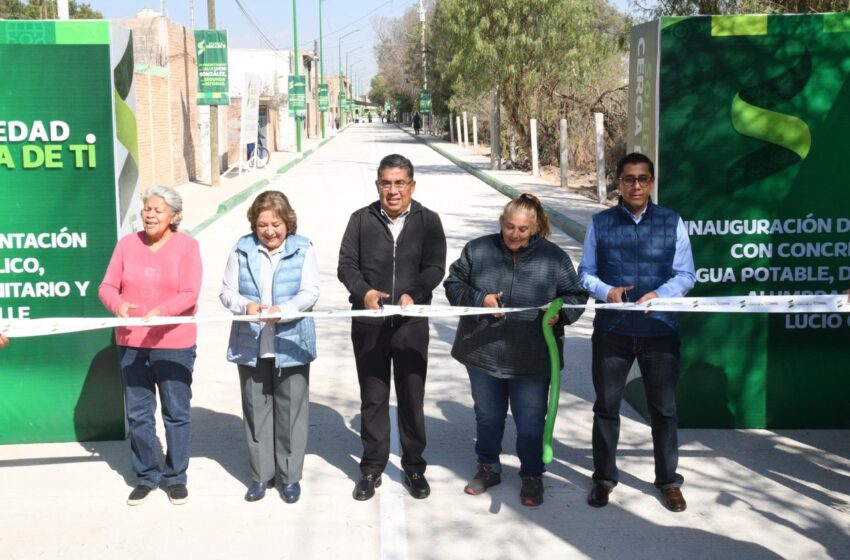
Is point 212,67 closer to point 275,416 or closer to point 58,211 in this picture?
point 58,211

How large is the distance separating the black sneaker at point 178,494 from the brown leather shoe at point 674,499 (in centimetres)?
255

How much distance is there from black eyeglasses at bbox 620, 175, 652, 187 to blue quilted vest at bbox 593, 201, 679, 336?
0.15m

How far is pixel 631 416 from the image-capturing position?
7426 mm

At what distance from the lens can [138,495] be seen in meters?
5.75

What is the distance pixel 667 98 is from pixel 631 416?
Result: 7.15 feet

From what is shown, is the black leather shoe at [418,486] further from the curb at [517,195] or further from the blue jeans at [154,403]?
the curb at [517,195]

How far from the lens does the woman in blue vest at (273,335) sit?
5.58m

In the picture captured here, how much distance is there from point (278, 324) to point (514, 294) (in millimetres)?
1233

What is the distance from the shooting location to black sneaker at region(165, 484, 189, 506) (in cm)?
574

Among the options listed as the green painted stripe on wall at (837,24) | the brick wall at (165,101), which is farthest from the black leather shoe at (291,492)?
the brick wall at (165,101)

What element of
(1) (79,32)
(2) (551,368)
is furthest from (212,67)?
(2) (551,368)

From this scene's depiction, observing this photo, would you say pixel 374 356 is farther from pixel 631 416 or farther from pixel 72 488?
pixel 631 416

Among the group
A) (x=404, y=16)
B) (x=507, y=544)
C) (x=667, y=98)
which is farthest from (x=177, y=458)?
(x=404, y=16)

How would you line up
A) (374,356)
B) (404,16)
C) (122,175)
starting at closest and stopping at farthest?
(374,356), (122,175), (404,16)
